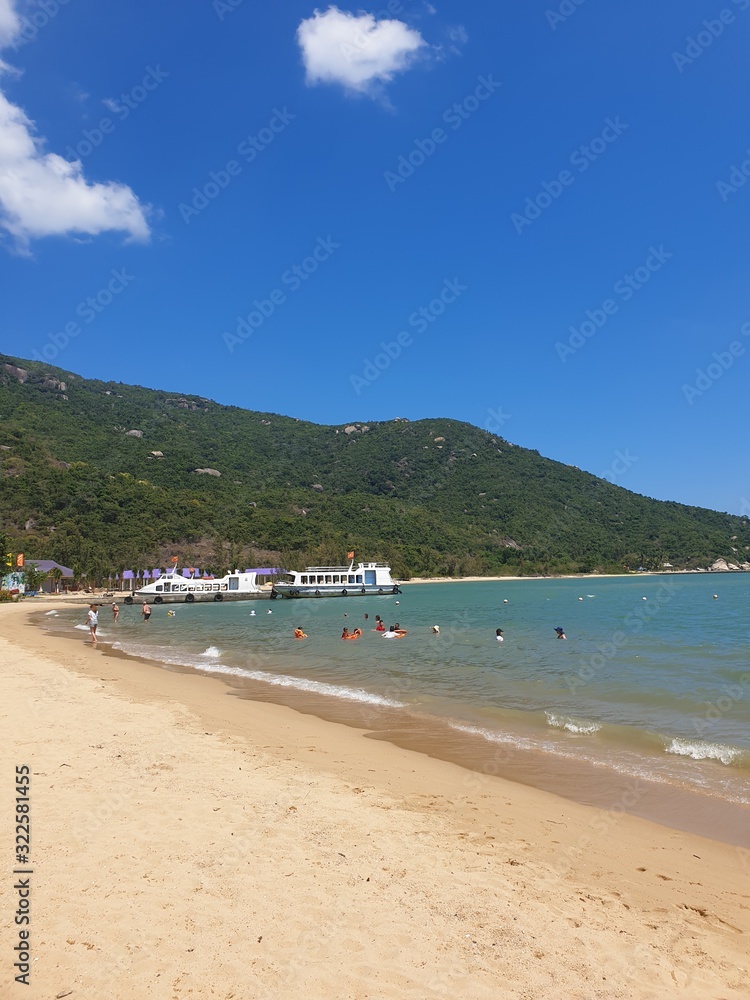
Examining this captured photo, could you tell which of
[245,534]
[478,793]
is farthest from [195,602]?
[478,793]

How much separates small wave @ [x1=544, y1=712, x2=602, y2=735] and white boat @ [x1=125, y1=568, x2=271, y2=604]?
225 feet

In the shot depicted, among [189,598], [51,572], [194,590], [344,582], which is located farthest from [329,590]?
[51,572]

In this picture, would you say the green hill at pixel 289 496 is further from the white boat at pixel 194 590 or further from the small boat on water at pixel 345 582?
the small boat on water at pixel 345 582

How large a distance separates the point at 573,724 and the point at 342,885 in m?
8.30

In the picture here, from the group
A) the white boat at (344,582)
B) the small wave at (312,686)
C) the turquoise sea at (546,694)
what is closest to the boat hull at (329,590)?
the white boat at (344,582)

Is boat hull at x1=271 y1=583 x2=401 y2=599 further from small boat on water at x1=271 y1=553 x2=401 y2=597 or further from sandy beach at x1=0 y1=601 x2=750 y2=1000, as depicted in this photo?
sandy beach at x1=0 y1=601 x2=750 y2=1000

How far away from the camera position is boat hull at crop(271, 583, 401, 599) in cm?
8506

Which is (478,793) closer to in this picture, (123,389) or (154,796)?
(154,796)

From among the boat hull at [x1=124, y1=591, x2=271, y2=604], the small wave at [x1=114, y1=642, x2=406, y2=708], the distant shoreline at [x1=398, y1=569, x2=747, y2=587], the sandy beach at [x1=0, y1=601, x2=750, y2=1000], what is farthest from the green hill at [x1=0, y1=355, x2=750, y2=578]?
the sandy beach at [x1=0, y1=601, x2=750, y2=1000]

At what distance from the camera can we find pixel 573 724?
11.9 meters

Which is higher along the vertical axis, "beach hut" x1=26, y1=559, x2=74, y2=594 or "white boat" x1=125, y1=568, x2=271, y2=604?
"beach hut" x1=26, y1=559, x2=74, y2=594

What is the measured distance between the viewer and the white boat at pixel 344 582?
283 ft

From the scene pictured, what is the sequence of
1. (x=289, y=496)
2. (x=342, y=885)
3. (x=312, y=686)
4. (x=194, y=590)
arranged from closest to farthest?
(x=342, y=885) → (x=312, y=686) → (x=194, y=590) → (x=289, y=496)

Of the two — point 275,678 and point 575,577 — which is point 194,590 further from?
point 575,577
